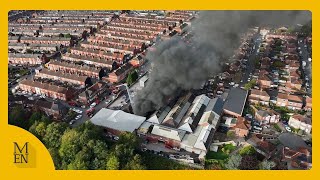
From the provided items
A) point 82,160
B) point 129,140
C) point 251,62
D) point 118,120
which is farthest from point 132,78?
point 251,62

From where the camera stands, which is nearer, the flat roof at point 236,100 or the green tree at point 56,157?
the green tree at point 56,157

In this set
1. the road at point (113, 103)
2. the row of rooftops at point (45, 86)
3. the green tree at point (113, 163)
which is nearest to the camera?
the green tree at point (113, 163)

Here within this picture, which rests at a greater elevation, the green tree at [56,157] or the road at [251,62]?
the road at [251,62]

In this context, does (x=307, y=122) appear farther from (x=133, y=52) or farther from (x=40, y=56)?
(x=40, y=56)

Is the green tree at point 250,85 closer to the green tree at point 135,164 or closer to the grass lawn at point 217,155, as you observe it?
the grass lawn at point 217,155

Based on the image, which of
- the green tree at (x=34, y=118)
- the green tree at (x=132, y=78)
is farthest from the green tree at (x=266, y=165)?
the green tree at (x=34, y=118)

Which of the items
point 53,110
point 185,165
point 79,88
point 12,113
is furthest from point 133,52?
point 185,165

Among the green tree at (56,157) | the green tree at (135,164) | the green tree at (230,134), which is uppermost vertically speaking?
the green tree at (230,134)
